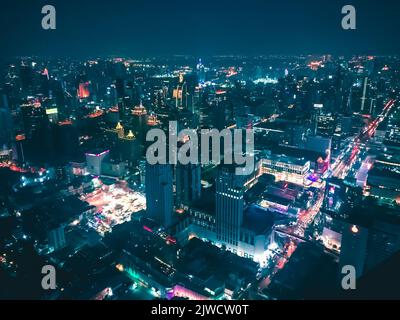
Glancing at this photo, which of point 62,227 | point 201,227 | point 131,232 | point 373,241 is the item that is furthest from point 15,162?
point 373,241

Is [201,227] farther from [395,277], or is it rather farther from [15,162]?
[15,162]

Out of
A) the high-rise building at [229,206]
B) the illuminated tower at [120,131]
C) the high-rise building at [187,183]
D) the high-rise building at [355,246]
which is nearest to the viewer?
the high-rise building at [355,246]

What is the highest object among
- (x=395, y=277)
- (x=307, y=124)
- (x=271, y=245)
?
(x=395, y=277)

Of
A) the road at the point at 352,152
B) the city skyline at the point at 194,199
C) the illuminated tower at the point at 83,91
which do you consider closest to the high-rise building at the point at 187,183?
the city skyline at the point at 194,199

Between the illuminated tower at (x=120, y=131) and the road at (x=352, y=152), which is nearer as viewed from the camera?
the road at (x=352, y=152)

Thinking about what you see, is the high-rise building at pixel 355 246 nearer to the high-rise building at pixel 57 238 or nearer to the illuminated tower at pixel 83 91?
the high-rise building at pixel 57 238

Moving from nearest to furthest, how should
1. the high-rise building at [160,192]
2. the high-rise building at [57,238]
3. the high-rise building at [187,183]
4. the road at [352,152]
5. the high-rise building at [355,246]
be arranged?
the high-rise building at [355,246], the high-rise building at [57,238], the high-rise building at [160,192], the high-rise building at [187,183], the road at [352,152]

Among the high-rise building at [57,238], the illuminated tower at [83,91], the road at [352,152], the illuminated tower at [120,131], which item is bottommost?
the high-rise building at [57,238]
